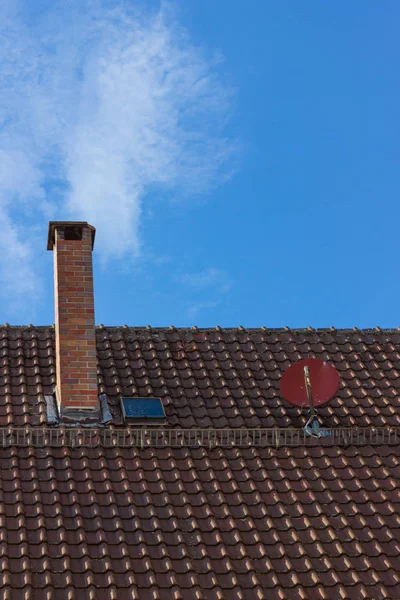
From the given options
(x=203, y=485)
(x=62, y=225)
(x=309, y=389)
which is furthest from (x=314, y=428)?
(x=62, y=225)

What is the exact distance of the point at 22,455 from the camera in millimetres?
12586

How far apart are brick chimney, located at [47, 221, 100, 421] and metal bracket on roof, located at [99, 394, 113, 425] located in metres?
0.07

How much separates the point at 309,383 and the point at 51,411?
317 centimetres

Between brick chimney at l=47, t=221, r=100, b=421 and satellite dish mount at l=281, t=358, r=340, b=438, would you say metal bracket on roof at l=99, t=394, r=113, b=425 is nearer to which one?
brick chimney at l=47, t=221, r=100, b=421

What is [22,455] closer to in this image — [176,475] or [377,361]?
[176,475]

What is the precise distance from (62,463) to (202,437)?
5.60 ft

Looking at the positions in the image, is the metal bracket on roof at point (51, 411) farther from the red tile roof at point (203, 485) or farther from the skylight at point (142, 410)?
the skylight at point (142, 410)

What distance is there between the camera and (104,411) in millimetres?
13617

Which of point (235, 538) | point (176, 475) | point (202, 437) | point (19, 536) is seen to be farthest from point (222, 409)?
point (19, 536)

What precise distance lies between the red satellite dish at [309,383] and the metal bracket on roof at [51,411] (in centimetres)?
279

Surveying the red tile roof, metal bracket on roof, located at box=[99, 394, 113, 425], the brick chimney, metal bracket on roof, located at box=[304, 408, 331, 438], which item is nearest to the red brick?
the brick chimney

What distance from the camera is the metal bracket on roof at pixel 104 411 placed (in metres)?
13.4

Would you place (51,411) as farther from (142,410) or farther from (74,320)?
(74,320)

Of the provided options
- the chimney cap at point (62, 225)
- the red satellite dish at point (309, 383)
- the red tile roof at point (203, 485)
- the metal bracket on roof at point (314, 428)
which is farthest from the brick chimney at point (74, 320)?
the metal bracket on roof at point (314, 428)
